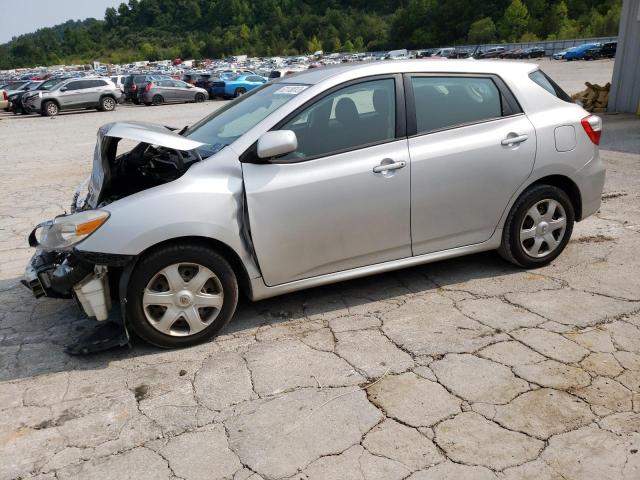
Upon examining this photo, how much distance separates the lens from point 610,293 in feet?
13.3

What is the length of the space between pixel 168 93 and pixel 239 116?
85.0 feet

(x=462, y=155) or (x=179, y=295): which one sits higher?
(x=462, y=155)

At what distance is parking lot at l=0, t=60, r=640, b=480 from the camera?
253 centimetres

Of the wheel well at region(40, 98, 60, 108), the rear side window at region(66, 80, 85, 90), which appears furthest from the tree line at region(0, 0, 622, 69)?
the wheel well at region(40, 98, 60, 108)

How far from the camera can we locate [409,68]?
402 cm

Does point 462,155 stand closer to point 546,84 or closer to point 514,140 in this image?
point 514,140

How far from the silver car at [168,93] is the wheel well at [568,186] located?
2621 centimetres

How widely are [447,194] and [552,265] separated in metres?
1.32

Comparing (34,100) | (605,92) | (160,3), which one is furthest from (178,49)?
(605,92)

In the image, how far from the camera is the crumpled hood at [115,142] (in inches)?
137

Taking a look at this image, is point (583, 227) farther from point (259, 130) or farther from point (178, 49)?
point (178, 49)

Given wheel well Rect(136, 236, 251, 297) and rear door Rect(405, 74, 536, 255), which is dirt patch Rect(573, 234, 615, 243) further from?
wheel well Rect(136, 236, 251, 297)

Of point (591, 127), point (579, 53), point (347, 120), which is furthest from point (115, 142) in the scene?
point (579, 53)

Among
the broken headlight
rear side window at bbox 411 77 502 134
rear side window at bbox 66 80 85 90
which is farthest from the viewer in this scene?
rear side window at bbox 66 80 85 90
